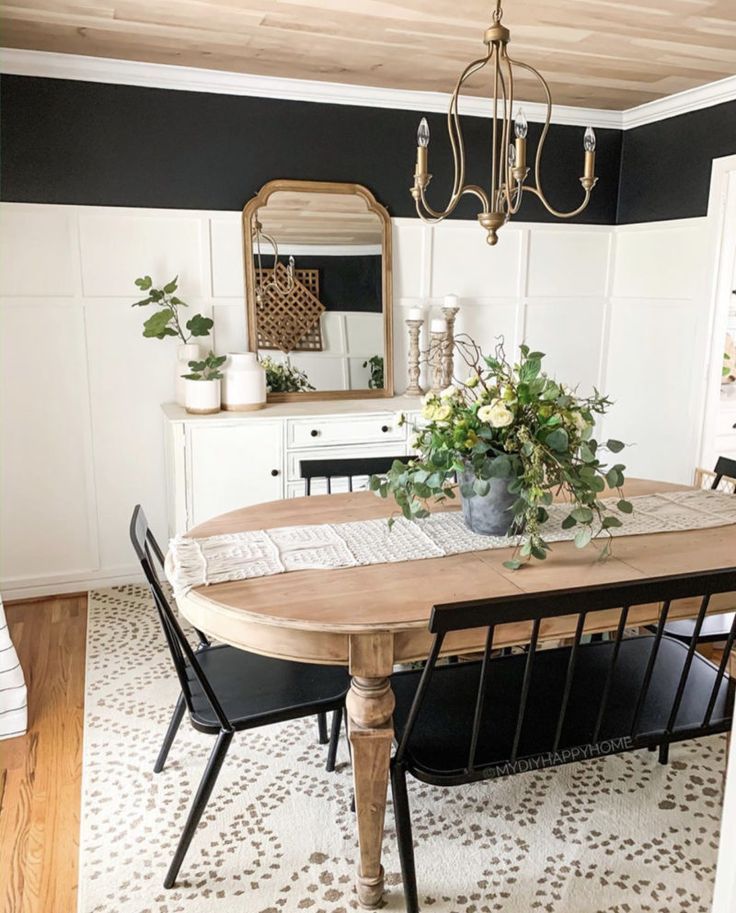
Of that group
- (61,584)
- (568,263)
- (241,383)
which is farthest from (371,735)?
(568,263)

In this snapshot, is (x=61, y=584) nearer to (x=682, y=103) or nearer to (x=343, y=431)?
(x=343, y=431)

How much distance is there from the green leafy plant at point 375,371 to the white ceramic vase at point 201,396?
908mm

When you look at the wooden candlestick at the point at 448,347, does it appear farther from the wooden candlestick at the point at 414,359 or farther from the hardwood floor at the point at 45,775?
the hardwood floor at the point at 45,775

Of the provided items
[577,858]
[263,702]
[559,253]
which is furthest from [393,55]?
[577,858]

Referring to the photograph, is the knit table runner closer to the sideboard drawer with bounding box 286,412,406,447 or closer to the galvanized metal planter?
the galvanized metal planter

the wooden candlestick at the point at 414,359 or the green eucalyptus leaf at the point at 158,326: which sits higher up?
the green eucalyptus leaf at the point at 158,326

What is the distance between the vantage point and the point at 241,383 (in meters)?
3.57

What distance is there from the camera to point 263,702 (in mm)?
1949

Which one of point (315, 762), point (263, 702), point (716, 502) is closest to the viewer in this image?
point (263, 702)

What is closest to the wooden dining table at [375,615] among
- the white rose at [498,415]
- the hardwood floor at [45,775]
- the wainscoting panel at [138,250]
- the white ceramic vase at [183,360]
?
the white rose at [498,415]

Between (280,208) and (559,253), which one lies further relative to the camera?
(559,253)

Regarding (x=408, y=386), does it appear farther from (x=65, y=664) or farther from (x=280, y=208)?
(x=65, y=664)

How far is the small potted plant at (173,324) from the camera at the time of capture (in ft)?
11.5

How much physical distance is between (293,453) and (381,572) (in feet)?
5.57
